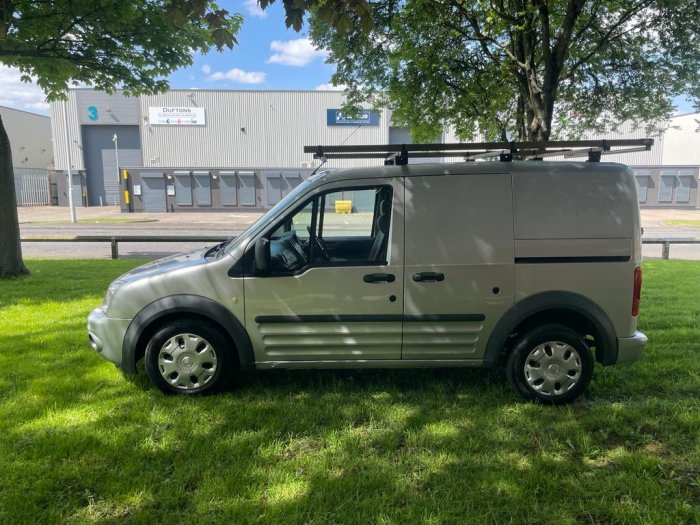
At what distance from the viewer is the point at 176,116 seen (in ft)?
123

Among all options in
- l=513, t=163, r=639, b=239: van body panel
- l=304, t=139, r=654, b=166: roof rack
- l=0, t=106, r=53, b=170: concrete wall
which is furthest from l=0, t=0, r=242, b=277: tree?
l=0, t=106, r=53, b=170: concrete wall

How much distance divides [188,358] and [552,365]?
9.60 feet

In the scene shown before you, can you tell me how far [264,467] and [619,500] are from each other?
2.05 m

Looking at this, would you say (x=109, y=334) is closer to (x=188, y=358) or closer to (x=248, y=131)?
(x=188, y=358)

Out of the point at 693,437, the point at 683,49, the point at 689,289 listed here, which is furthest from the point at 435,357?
the point at 683,49

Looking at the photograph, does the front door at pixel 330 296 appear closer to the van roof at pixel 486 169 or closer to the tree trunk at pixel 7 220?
the van roof at pixel 486 169

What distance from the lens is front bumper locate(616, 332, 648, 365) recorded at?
161 inches

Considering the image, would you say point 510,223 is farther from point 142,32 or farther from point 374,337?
point 142,32

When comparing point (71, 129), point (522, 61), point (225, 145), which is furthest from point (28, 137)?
point (522, 61)

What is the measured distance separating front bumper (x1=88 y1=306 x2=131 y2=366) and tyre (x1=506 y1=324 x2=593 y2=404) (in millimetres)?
3180

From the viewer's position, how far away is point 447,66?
31.3 ft

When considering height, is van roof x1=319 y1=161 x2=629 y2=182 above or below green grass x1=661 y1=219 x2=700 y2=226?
above

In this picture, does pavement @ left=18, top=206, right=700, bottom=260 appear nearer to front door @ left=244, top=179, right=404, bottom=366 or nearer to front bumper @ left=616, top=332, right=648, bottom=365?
front door @ left=244, top=179, right=404, bottom=366

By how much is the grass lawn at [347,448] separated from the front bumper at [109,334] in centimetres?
33
